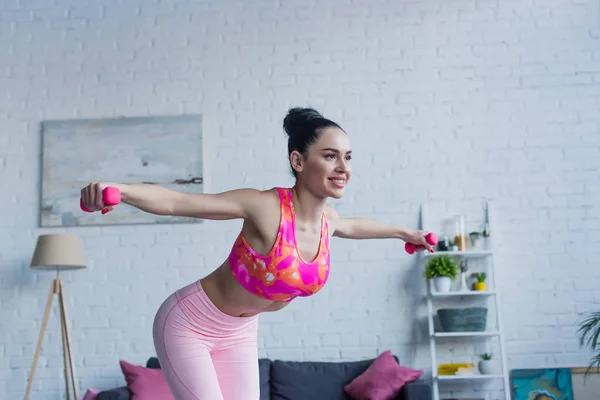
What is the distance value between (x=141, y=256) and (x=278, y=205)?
10.1 ft

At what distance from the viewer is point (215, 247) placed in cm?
501

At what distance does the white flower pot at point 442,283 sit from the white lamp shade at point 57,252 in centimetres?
230

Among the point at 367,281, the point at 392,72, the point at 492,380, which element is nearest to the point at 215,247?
the point at 367,281

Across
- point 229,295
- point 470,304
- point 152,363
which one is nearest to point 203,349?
point 229,295

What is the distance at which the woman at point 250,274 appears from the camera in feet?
6.86

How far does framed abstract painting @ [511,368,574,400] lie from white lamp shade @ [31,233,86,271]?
9.66 ft

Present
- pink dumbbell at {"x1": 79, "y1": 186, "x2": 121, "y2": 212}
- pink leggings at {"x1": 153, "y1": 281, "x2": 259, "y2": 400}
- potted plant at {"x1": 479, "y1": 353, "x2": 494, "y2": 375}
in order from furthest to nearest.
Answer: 1. potted plant at {"x1": 479, "y1": 353, "x2": 494, "y2": 375}
2. pink leggings at {"x1": 153, "y1": 281, "x2": 259, "y2": 400}
3. pink dumbbell at {"x1": 79, "y1": 186, "x2": 121, "y2": 212}

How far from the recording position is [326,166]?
2.21 m

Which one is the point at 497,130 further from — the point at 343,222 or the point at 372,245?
the point at 343,222

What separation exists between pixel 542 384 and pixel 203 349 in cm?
323

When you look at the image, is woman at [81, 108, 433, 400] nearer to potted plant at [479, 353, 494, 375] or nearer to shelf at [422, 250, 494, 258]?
shelf at [422, 250, 494, 258]

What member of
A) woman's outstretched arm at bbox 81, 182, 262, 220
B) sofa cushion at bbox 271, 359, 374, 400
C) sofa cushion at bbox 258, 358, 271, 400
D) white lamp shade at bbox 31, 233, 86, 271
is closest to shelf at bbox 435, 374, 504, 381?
sofa cushion at bbox 271, 359, 374, 400

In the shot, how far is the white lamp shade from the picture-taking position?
180 inches

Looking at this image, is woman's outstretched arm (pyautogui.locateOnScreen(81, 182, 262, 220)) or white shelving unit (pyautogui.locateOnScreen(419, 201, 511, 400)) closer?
woman's outstretched arm (pyautogui.locateOnScreen(81, 182, 262, 220))
